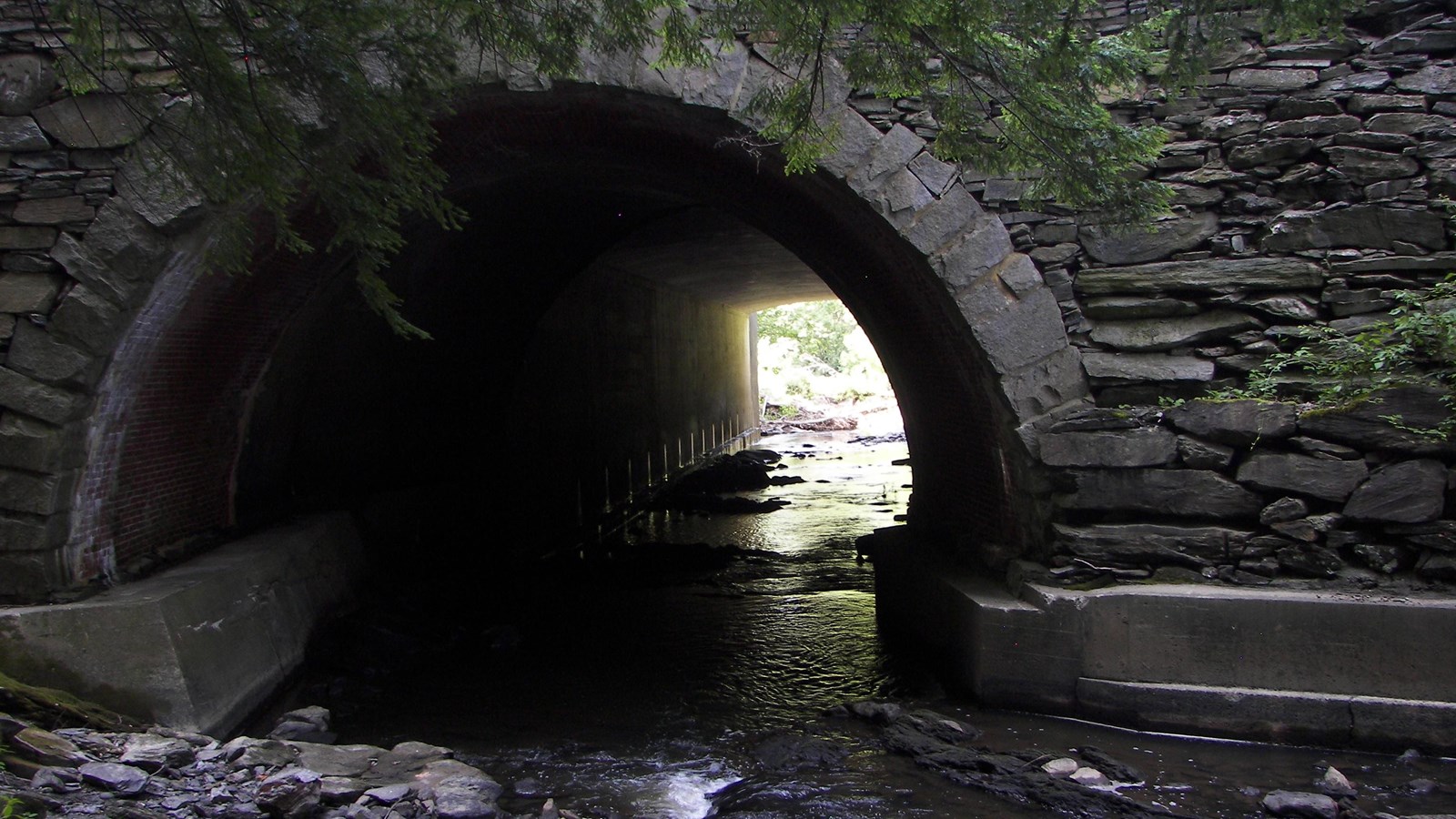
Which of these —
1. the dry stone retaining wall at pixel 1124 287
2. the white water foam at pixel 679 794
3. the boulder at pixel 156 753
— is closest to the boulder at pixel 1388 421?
the dry stone retaining wall at pixel 1124 287

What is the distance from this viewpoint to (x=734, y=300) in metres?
22.2

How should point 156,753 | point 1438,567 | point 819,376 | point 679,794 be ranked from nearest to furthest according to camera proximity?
1. point 156,753
2. point 679,794
3. point 1438,567
4. point 819,376

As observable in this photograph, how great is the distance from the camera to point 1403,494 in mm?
5055

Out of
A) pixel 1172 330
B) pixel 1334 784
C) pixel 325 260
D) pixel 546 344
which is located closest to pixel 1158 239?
pixel 1172 330

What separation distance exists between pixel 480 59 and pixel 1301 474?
4.66 m

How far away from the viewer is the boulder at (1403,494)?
502 cm

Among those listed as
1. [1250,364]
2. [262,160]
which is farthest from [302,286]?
[1250,364]

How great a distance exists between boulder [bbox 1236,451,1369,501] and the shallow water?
1361 millimetres

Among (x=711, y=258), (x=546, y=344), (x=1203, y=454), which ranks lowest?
(x=1203, y=454)

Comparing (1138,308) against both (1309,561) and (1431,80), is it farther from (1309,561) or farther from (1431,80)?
(1431,80)

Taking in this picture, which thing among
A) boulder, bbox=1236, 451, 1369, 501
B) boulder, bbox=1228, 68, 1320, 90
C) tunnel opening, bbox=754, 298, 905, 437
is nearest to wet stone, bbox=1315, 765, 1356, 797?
boulder, bbox=1236, 451, 1369, 501

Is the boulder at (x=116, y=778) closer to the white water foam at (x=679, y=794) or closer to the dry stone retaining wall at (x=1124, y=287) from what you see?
the dry stone retaining wall at (x=1124, y=287)

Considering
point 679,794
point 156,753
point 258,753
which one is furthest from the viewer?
point 679,794

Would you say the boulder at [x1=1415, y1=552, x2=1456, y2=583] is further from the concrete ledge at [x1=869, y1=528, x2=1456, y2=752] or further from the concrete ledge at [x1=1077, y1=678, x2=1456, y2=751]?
the concrete ledge at [x1=1077, y1=678, x2=1456, y2=751]
